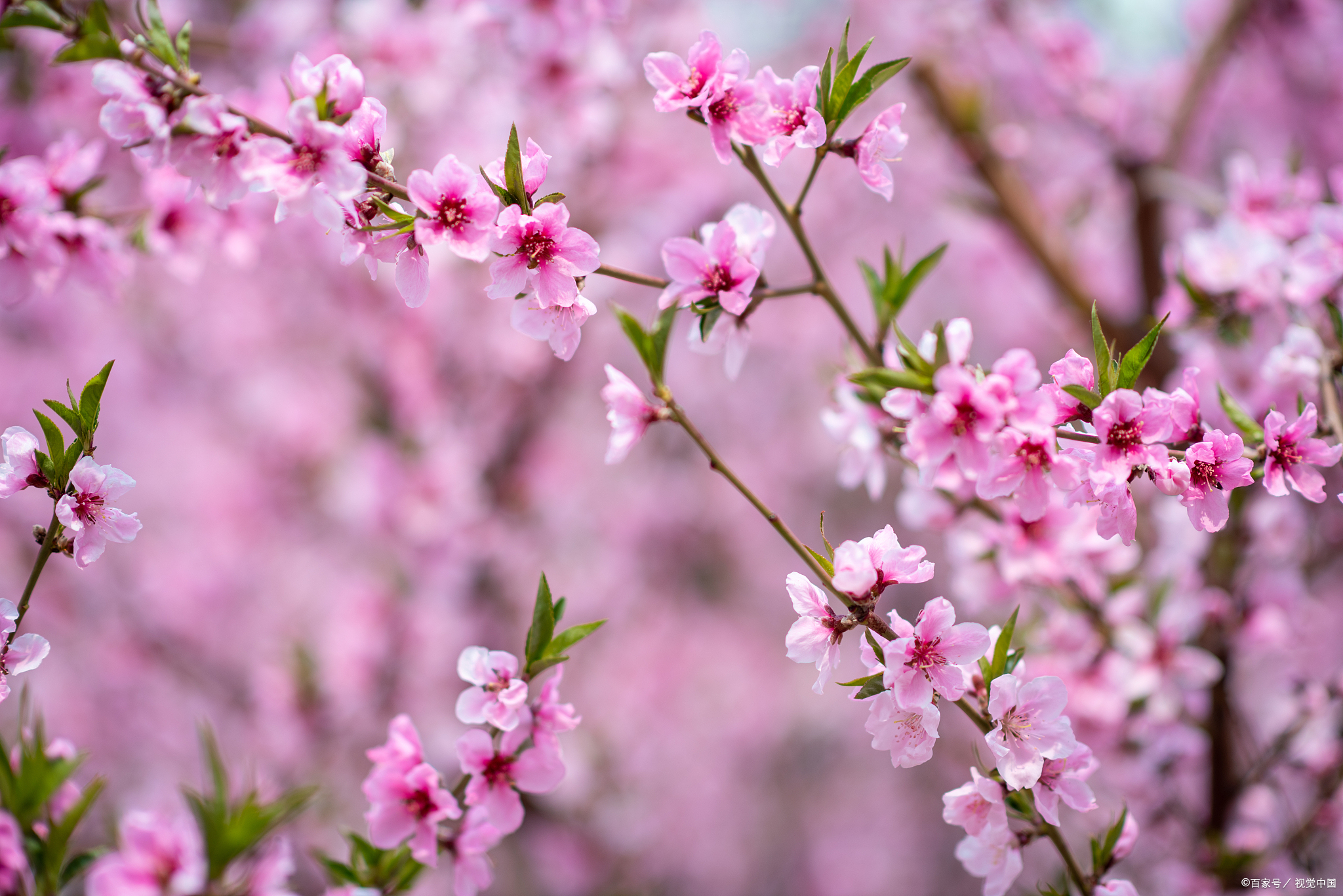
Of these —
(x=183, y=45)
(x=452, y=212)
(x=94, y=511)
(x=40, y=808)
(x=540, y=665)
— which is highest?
(x=183, y=45)

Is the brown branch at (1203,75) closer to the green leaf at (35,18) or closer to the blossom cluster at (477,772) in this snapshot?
the blossom cluster at (477,772)

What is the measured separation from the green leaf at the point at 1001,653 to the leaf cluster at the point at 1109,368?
32cm

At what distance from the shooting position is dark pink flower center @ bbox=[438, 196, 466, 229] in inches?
45.4

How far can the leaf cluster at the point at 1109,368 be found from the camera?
1084 mm

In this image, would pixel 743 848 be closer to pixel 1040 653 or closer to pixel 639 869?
pixel 639 869

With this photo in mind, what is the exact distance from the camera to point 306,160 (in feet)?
3.58

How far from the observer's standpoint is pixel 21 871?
3.69 feet

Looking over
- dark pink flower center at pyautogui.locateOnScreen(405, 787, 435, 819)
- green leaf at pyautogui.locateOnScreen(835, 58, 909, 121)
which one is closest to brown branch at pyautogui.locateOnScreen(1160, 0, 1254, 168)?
green leaf at pyautogui.locateOnScreen(835, 58, 909, 121)

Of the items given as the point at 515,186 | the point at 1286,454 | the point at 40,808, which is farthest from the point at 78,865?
the point at 1286,454

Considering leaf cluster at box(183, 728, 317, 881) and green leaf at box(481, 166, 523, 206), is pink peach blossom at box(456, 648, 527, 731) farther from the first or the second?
green leaf at box(481, 166, 523, 206)

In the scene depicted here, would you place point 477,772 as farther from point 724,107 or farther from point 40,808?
point 724,107

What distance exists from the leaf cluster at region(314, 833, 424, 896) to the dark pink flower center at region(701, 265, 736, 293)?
1.03 m

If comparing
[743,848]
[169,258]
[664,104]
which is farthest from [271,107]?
[743,848]

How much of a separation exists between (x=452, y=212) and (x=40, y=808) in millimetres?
1073
